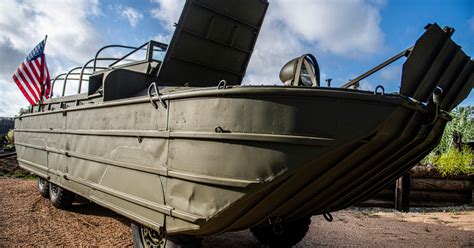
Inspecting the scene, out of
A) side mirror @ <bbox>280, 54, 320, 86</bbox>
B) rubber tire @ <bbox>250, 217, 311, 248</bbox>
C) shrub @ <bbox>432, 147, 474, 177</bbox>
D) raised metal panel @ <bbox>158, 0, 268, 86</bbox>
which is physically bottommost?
rubber tire @ <bbox>250, 217, 311, 248</bbox>

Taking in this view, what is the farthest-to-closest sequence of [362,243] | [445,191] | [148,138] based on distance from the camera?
[445,191] → [362,243] → [148,138]

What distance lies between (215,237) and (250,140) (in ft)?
8.95

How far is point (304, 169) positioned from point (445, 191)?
777cm

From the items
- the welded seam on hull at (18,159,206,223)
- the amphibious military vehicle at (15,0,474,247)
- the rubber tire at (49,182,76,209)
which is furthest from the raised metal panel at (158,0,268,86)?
the rubber tire at (49,182,76,209)

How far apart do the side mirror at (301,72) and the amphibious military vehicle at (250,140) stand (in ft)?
0.03

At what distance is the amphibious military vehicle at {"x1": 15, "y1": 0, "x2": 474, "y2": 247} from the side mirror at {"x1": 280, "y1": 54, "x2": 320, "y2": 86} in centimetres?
1

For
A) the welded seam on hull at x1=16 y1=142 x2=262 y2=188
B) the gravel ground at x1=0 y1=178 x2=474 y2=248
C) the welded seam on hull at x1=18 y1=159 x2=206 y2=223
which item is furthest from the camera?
the gravel ground at x1=0 y1=178 x2=474 y2=248

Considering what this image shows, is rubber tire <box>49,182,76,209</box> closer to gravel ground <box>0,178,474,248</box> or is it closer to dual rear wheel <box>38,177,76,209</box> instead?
dual rear wheel <box>38,177,76,209</box>

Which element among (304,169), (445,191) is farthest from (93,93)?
(445,191)

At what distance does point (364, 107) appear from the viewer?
2.04 meters

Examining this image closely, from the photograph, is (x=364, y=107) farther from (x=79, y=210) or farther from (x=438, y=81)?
(x=79, y=210)

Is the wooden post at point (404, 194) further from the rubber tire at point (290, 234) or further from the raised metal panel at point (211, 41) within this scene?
the raised metal panel at point (211, 41)

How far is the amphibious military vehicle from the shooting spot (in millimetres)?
2082

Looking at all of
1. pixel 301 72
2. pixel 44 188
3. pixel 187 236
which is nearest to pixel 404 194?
pixel 301 72
